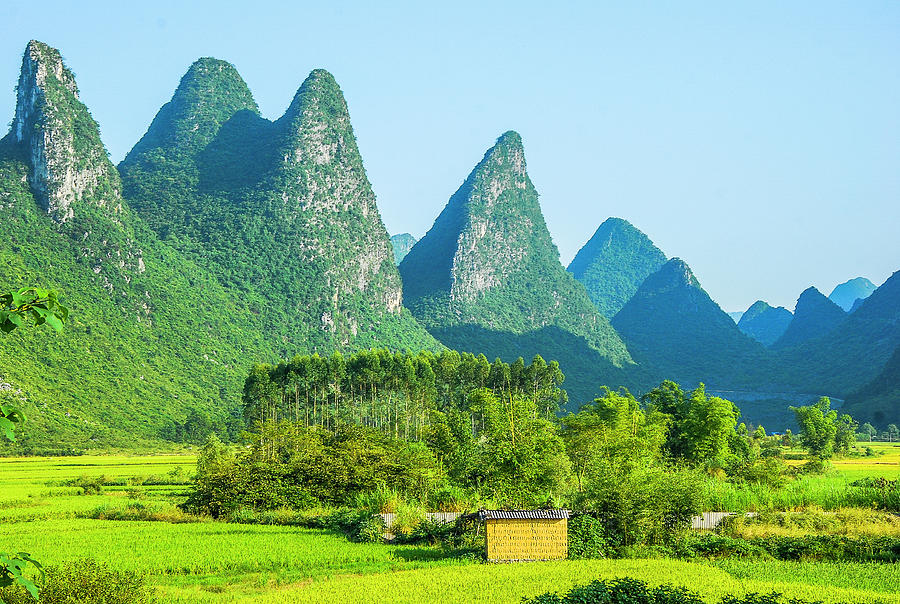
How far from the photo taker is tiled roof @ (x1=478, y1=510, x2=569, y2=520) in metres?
21.1

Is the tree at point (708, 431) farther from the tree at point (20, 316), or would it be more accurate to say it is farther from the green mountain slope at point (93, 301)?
the green mountain slope at point (93, 301)

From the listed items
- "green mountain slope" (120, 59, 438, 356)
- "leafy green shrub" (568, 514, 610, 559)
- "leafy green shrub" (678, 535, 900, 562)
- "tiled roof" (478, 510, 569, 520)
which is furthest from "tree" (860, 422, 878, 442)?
"tiled roof" (478, 510, 569, 520)

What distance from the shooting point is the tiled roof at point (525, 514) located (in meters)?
21.1

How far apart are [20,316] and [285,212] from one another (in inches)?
5366

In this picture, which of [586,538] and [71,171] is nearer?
[586,538]

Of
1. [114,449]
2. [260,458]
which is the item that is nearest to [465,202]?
[114,449]

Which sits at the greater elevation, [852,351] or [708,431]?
[852,351]

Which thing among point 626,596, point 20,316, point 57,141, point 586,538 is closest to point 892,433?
point 586,538

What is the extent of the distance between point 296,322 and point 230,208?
26859mm

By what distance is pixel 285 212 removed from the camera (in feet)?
453

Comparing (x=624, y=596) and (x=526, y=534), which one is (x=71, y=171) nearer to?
(x=526, y=534)

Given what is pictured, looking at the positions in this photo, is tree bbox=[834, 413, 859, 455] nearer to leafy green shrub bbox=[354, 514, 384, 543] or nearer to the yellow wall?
leafy green shrub bbox=[354, 514, 384, 543]

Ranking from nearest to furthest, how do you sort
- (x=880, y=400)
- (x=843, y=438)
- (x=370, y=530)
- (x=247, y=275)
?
(x=370, y=530)
(x=843, y=438)
(x=880, y=400)
(x=247, y=275)

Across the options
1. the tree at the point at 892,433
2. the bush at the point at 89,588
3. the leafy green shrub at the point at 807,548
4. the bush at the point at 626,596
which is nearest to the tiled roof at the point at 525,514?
the leafy green shrub at the point at 807,548
